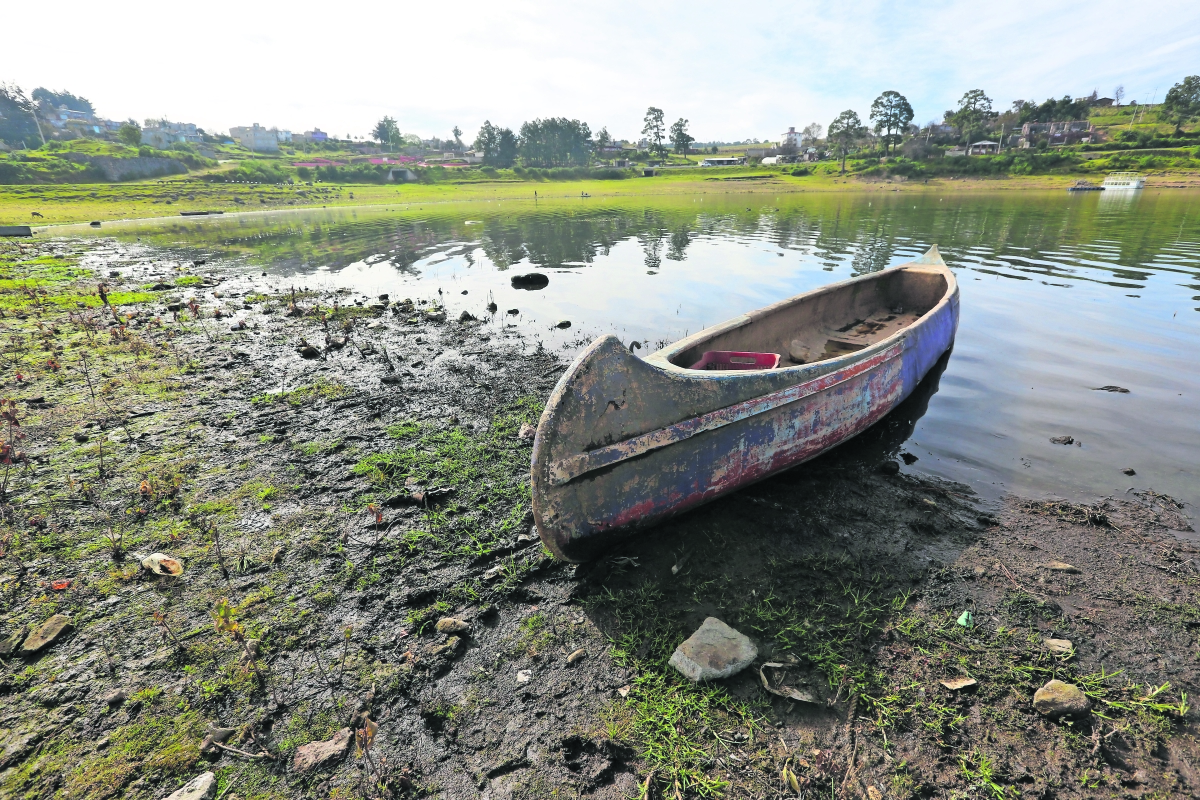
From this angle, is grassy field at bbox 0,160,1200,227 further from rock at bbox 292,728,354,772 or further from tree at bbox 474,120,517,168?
A: rock at bbox 292,728,354,772

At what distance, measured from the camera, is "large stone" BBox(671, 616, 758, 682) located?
11.3 ft

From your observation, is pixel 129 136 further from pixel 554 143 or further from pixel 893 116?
pixel 893 116

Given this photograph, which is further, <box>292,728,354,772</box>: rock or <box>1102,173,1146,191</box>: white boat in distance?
<box>1102,173,1146,191</box>: white boat in distance

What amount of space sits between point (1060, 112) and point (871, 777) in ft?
499

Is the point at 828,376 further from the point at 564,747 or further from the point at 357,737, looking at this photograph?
the point at 357,737

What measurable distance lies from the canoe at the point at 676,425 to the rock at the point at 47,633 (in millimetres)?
3473

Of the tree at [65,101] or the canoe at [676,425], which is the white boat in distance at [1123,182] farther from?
the tree at [65,101]

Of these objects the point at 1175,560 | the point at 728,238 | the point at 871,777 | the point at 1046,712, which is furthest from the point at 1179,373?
the point at 728,238

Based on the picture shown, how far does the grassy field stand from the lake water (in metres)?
15.9

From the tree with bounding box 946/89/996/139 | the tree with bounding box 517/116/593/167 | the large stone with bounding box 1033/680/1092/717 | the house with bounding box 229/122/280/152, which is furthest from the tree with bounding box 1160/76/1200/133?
the house with bounding box 229/122/280/152

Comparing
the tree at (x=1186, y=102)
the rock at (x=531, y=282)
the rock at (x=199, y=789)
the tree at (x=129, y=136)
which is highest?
the tree at (x=1186, y=102)

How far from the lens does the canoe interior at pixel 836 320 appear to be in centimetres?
794

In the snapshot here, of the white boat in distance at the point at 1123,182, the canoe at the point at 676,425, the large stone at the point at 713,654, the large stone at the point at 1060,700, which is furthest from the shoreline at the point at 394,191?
the large stone at the point at 1060,700

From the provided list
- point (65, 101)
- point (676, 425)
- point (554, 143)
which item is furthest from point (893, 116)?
point (65, 101)
